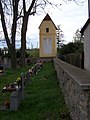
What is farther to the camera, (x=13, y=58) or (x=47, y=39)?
(x=47, y=39)

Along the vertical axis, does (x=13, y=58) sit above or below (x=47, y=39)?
below

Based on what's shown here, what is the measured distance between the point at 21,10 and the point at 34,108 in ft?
97.5

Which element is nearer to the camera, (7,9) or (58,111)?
(58,111)

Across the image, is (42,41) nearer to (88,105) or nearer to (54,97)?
(54,97)

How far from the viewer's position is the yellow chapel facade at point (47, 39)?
6688 centimetres

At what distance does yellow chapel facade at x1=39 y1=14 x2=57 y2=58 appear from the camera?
219ft

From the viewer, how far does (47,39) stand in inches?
2680

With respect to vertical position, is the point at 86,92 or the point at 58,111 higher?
the point at 86,92

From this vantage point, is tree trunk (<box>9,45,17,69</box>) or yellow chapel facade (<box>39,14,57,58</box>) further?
yellow chapel facade (<box>39,14,57,58</box>)

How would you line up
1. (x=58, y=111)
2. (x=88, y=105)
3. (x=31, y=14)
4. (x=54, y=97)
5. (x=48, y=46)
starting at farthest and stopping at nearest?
(x=48, y=46), (x=31, y=14), (x=54, y=97), (x=58, y=111), (x=88, y=105)

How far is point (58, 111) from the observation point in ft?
30.0

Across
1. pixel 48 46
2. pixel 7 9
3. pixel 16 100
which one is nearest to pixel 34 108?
pixel 16 100

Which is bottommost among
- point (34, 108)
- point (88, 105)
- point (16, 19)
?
point (34, 108)

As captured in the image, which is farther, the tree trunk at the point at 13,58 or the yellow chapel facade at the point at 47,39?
the yellow chapel facade at the point at 47,39
